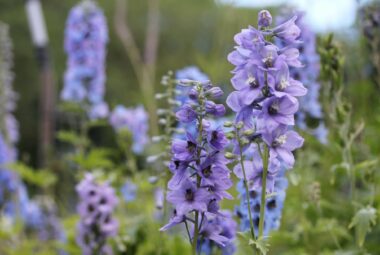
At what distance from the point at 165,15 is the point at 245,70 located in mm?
18678

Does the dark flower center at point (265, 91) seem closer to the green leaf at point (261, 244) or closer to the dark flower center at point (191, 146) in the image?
the dark flower center at point (191, 146)

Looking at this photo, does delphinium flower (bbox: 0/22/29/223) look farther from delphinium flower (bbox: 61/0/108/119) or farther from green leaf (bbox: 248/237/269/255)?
green leaf (bbox: 248/237/269/255)

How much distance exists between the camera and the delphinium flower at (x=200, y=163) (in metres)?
2.03

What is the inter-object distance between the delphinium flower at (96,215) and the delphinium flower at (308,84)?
133 centimetres

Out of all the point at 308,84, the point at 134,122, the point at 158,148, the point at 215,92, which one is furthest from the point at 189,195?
the point at 134,122

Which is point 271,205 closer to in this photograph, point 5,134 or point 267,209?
point 267,209

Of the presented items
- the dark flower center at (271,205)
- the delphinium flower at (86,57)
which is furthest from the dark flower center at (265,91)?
the delphinium flower at (86,57)

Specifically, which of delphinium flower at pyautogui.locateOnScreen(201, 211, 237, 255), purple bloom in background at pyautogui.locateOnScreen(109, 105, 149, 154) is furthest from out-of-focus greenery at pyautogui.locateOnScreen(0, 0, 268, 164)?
delphinium flower at pyautogui.locateOnScreen(201, 211, 237, 255)

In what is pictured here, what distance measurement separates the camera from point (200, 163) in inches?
80.4

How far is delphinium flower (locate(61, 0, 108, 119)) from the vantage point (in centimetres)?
525

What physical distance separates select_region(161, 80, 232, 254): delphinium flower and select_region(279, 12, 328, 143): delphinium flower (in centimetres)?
200

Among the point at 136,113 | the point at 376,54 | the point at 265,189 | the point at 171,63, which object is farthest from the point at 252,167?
the point at 171,63

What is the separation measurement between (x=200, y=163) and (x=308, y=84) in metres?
2.45

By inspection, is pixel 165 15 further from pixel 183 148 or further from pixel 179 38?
pixel 183 148
